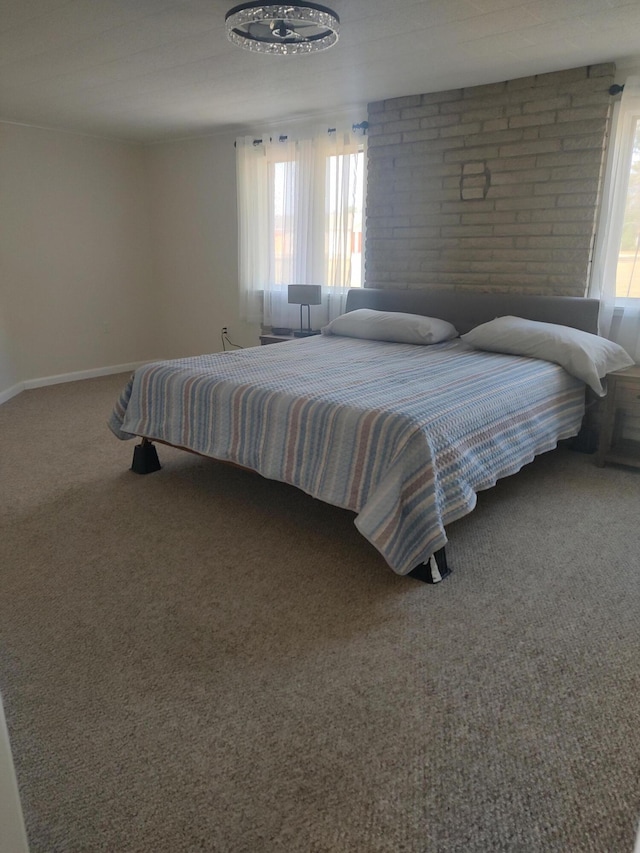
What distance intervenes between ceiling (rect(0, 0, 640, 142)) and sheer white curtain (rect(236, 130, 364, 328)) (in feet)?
1.25

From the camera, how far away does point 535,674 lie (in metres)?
1.61

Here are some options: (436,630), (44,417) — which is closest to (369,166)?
(44,417)

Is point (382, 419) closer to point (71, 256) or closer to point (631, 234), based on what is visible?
point (631, 234)

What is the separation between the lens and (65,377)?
533cm

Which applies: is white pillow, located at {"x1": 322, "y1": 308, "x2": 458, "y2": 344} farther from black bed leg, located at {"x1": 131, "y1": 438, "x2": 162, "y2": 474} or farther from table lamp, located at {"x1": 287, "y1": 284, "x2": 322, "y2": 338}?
black bed leg, located at {"x1": 131, "y1": 438, "x2": 162, "y2": 474}

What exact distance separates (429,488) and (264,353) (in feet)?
5.35

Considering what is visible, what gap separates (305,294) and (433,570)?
2846 millimetres

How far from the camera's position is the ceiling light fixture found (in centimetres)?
231

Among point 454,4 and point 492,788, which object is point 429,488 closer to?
point 492,788

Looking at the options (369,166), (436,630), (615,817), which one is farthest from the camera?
(369,166)

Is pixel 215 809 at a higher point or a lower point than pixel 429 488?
lower

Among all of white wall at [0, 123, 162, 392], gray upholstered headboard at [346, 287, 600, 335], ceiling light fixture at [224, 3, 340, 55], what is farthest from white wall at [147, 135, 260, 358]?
ceiling light fixture at [224, 3, 340, 55]

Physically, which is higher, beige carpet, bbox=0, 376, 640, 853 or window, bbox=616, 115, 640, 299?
window, bbox=616, 115, 640, 299

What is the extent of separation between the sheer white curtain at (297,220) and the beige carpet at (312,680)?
2.50m
